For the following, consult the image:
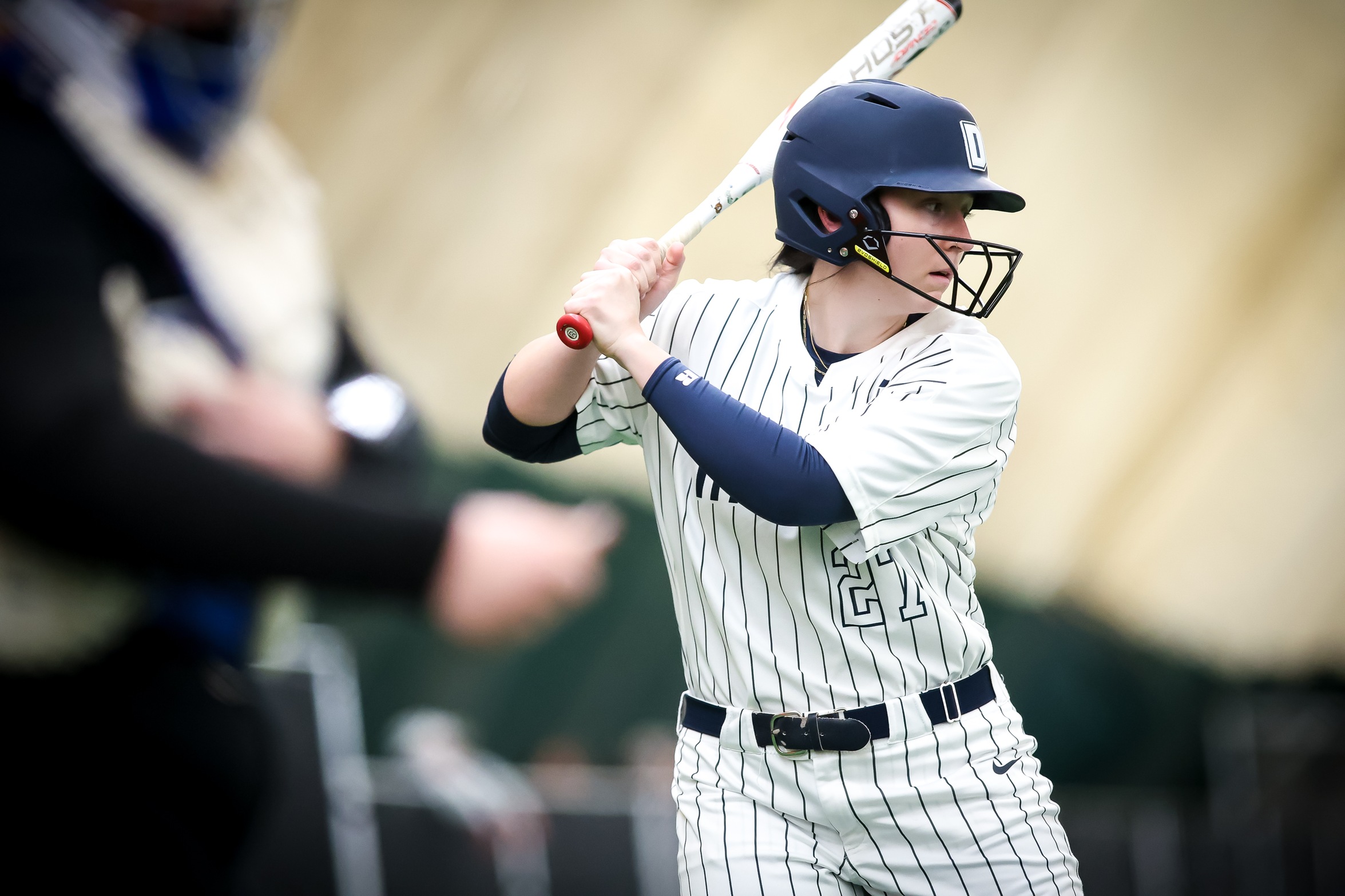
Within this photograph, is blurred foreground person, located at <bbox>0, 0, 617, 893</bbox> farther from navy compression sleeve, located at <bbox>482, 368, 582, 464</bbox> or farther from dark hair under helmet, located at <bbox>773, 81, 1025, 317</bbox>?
dark hair under helmet, located at <bbox>773, 81, 1025, 317</bbox>

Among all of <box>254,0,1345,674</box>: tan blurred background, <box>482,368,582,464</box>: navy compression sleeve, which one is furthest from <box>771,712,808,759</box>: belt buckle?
<box>254,0,1345,674</box>: tan blurred background

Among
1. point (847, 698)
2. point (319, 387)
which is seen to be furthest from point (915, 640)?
point (319, 387)

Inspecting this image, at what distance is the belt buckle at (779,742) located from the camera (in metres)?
1.60

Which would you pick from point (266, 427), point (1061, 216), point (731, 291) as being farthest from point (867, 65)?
point (1061, 216)

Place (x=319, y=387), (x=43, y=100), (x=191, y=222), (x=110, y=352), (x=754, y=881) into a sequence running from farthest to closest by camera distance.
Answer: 1. (x=754, y=881)
2. (x=319, y=387)
3. (x=191, y=222)
4. (x=43, y=100)
5. (x=110, y=352)

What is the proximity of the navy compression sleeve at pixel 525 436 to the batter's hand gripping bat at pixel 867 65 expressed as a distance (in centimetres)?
37

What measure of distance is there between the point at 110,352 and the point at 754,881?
115 cm

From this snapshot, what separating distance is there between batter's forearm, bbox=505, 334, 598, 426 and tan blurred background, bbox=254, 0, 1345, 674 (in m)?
3.47

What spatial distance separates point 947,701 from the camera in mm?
1629

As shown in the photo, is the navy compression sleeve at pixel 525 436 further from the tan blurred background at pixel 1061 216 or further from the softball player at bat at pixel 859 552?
the tan blurred background at pixel 1061 216

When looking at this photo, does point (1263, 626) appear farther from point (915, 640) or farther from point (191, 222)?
point (191, 222)

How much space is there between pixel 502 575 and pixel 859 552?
0.83 m

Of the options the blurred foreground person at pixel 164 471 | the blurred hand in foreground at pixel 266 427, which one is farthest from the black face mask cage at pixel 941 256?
the blurred hand in foreground at pixel 266 427

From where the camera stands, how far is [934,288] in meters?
1.64
